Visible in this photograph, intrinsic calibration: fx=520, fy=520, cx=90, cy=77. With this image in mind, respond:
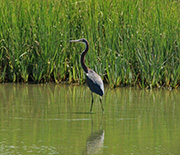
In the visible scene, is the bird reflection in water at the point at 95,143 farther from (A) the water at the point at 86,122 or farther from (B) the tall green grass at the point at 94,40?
(B) the tall green grass at the point at 94,40

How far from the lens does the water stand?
5.98 metres

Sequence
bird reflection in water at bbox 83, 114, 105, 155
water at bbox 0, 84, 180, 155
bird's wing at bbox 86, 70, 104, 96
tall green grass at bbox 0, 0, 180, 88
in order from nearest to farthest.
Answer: bird reflection in water at bbox 83, 114, 105, 155
water at bbox 0, 84, 180, 155
bird's wing at bbox 86, 70, 104, 96
tall green grass at bbox 0, 0, 180, 88

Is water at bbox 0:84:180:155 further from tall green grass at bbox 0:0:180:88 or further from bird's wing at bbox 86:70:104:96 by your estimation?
tall green grass at bbox 0:0:180:88

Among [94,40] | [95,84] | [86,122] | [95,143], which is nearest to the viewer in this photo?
[95,143]

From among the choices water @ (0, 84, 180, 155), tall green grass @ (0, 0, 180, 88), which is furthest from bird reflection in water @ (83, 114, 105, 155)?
tall green grass @ (0, 0, 180, 88)

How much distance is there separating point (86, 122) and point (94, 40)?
Result: 3.97 m

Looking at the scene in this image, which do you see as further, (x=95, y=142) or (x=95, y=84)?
(x=95, y=84)

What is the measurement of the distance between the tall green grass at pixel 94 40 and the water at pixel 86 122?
18.3 inches

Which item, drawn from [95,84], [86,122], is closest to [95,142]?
[86,122]

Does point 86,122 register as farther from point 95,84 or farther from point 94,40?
point 94,40

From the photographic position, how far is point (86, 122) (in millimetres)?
7559

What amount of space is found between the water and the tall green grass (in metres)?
0.46

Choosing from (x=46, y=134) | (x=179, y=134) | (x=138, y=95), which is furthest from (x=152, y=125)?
(x=138, y=95)

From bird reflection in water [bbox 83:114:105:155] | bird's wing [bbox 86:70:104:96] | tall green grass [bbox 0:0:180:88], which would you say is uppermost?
tall green grass [bbox 0:0:180:88]
